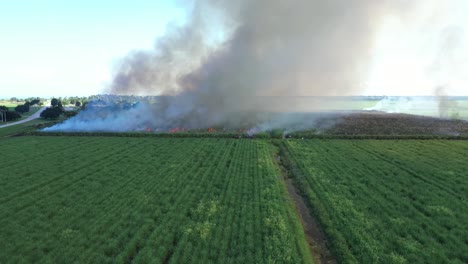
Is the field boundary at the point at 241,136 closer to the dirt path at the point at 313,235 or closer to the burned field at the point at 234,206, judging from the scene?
the burned field at the point at 234,206

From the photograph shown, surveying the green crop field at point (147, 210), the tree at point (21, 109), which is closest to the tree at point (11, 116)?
the tree at point (21, 109)

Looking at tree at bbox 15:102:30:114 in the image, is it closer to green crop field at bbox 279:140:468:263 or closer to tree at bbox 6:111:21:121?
tree at bbox 6:111:21:121

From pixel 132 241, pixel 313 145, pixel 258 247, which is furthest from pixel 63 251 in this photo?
pixel 313 145

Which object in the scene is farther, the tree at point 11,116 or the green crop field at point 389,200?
the tree at point 11,116

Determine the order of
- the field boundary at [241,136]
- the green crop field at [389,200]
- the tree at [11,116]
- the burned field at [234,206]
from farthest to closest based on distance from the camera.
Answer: the tree at [11,116] < the field boundary at [241,136] < the green crop field at [389,200] < the burned field at [234,206]

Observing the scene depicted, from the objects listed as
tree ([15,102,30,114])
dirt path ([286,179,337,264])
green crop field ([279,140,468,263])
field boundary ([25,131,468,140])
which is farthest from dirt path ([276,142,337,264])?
tree ([15,102,30,114])

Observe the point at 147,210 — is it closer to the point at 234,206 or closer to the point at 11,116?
the point at 234,206

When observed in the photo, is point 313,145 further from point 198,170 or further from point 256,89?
point 256,89

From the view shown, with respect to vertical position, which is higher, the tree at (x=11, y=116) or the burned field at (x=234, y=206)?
the tree at (x=11, y=116)
